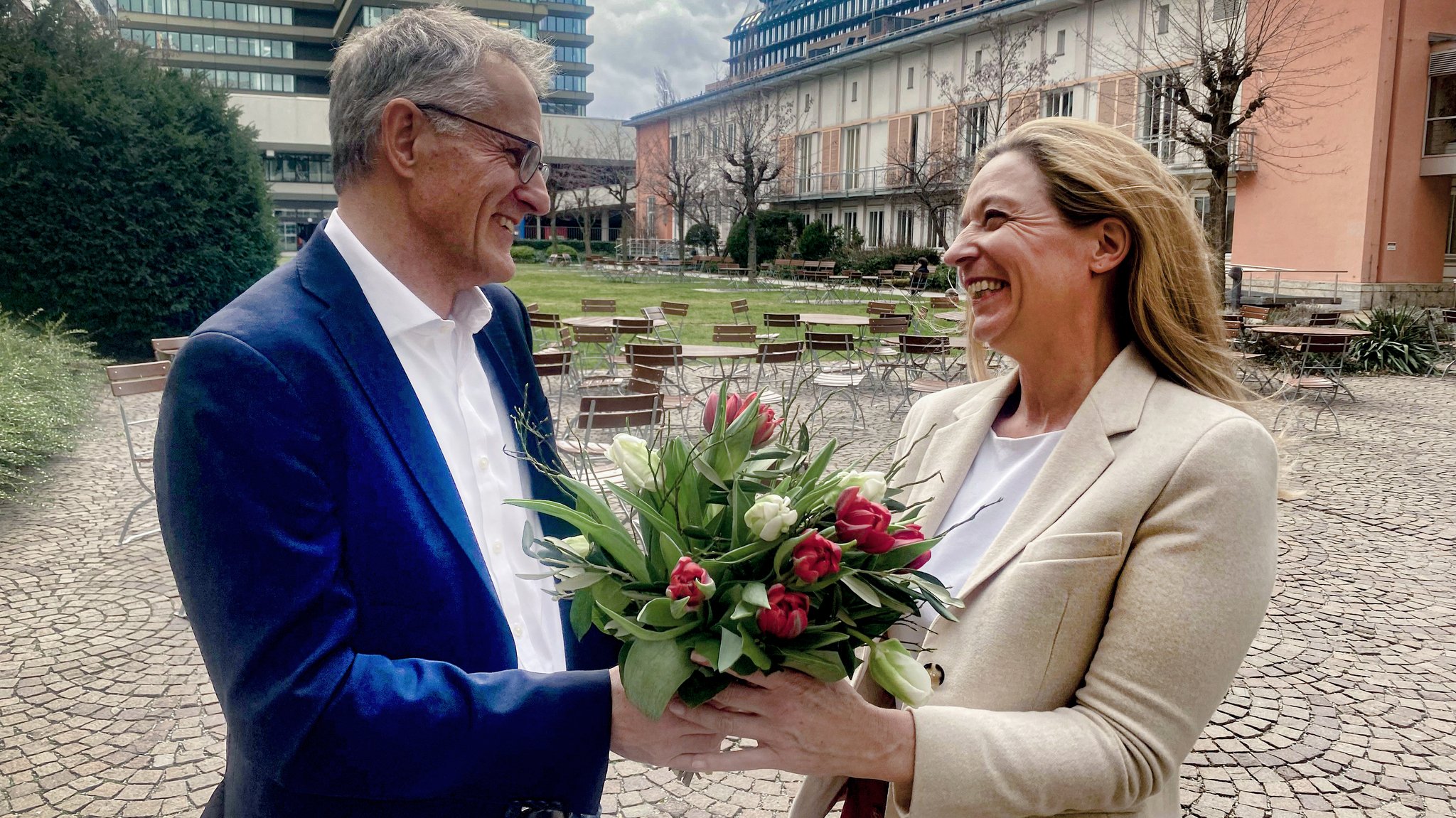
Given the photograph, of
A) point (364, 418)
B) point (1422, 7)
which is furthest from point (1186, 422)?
point (1422, 7)

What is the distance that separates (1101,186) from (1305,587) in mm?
4679

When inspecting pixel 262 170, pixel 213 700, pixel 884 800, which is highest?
pixel 262 170

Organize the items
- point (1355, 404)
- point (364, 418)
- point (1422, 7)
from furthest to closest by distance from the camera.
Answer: point (1422, 7), point (1355, 404), point (364, 418)

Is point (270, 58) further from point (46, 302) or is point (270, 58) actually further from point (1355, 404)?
point (1355, 404)

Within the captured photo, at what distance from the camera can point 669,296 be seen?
83.1 ft

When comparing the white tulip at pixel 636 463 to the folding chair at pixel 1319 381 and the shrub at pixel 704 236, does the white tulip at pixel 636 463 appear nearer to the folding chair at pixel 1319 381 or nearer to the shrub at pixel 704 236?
the folding chair at pixel 1319 381

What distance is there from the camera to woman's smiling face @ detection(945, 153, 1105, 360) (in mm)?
1562

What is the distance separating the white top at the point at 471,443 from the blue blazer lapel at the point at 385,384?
42 millimetres

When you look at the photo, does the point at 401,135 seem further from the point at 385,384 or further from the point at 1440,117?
the point at 1440,117

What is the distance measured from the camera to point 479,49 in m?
1.53

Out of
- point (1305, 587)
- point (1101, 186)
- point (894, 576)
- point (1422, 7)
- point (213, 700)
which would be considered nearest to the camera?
point (894, 576)

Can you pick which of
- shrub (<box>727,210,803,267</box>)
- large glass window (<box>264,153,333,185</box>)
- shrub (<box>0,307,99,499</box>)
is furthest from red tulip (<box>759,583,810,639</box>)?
large glass window (<box>264,153,333,185</box>)

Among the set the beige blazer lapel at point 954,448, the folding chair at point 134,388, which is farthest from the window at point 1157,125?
the beige blazer lapel at point 954,448

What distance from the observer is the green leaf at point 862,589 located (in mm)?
1123
